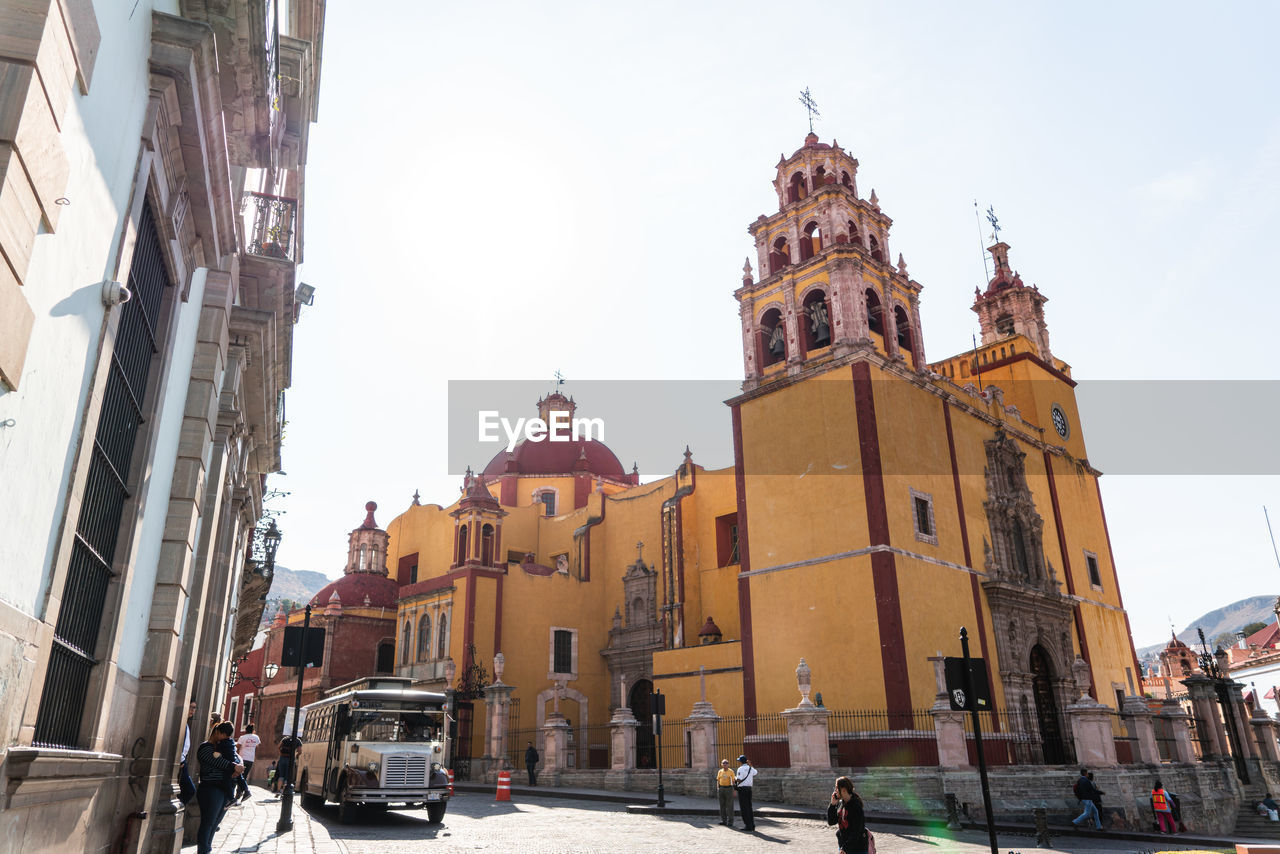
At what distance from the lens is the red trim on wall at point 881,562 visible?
2008 centimetres

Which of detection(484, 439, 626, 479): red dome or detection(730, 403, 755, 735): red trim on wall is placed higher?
detection(484, 439, 626, 479): red dome

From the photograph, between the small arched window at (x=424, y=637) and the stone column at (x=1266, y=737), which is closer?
the stone column at (x=1266, y=737)

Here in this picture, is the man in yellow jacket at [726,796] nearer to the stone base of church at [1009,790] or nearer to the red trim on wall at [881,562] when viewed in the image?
the stone base of church at [1009,790]

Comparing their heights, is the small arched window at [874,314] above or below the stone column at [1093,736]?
above

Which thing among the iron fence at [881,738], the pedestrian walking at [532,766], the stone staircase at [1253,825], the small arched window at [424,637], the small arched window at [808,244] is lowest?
the stone staircase at [1253,825]

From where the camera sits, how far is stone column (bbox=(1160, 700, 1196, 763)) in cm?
2081

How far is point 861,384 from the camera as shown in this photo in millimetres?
23281

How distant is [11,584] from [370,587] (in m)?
35.9

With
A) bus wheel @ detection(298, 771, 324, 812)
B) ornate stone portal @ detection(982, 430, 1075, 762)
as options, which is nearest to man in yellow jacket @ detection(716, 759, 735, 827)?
bus wheel @ detection(298, 771, 324, 812)

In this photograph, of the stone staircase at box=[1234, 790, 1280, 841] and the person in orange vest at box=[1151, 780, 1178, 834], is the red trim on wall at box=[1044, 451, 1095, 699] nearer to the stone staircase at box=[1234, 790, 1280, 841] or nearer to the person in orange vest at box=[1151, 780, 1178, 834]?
the stone staircase at box=[1234, 790, 1280, 841]

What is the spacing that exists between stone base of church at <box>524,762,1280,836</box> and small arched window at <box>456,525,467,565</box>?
15395 mm

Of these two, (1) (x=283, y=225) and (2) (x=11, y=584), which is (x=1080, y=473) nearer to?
(1) (x=283, y=225)

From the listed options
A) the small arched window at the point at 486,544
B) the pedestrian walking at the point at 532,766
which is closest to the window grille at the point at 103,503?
the pedestrian walking at the point at 532,766

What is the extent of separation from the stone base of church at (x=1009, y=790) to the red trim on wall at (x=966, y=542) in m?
4.76
